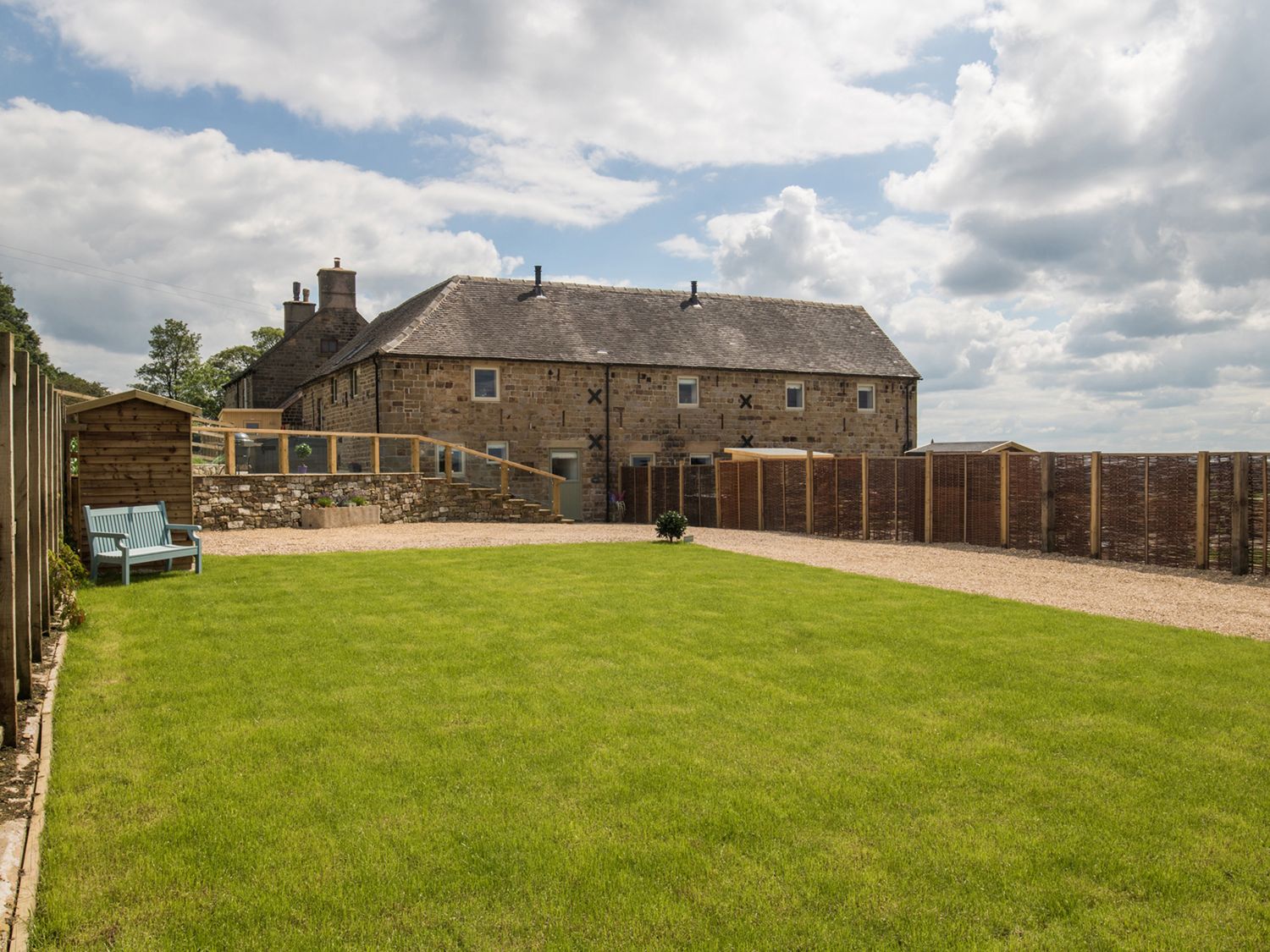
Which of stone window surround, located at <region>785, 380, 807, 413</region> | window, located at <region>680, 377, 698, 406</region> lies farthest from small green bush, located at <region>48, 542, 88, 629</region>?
stone window surround, located at <region>785, 380, 807, 413</region>

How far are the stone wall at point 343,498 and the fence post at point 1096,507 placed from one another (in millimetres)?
15066

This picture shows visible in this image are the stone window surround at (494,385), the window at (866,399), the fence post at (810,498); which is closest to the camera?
the fence post at (810,498)

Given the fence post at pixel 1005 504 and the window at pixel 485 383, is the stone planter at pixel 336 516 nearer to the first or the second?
the window at pixel 485 383

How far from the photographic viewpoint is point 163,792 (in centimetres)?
477

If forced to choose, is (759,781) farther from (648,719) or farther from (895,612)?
(895,612)

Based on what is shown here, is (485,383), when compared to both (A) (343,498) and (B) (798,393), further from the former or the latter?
(B) (798,393)

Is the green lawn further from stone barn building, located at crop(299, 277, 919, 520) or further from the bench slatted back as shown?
stone barn building, located at crop(299, 277, 919, 520)

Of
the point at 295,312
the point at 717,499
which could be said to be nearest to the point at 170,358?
the point at 295,312

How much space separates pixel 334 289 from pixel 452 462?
21.2 metres

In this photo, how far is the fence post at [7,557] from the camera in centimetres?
511

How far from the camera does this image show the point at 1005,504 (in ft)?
61.8

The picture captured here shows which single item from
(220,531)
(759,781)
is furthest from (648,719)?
(220,531)

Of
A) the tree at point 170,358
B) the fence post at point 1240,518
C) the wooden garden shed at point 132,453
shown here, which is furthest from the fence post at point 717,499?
the tree at point 170,358

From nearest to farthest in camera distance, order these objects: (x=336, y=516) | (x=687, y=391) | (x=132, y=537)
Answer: (x=132, y=537)
(x=336, y=516)
(x=687, y=391)
